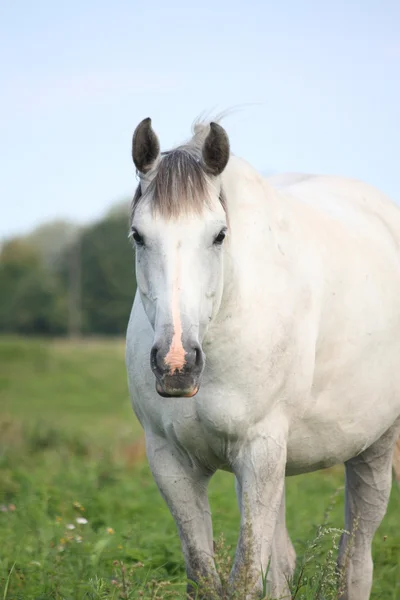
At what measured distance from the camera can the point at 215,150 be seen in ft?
11.3

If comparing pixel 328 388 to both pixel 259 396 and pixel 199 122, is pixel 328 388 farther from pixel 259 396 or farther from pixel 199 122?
pixel 199 122

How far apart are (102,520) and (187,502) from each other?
3.01 m

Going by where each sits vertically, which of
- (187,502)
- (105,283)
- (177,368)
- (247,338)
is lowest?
(187,502)

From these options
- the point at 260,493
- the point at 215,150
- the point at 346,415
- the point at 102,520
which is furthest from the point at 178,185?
the point at 102,520

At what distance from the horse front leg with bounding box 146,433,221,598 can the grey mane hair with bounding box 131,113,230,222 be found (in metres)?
1.14

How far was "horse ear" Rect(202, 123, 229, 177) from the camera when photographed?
3.39 meters

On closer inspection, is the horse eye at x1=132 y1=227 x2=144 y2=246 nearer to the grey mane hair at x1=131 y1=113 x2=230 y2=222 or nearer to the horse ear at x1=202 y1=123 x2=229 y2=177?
the grey mane hair at x1=131 y1=113 x2=230 y2=222

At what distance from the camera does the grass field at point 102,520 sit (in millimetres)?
4285

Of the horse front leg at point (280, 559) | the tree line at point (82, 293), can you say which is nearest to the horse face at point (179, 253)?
the horse front leg at point (280, 559)

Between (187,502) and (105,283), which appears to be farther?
(105,283)

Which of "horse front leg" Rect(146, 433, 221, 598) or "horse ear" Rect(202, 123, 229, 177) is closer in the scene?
"horse ear" Rect(202, 123, 229, 177)

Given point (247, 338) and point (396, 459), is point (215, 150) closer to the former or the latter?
point (247, 338)

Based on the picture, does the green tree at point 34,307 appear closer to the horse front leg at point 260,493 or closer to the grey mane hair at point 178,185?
the horse front leg at point 260,493

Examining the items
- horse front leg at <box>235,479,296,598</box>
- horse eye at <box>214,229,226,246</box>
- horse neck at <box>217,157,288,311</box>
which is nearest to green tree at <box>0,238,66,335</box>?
horse front leg at <box>235,479,296,598</box>
